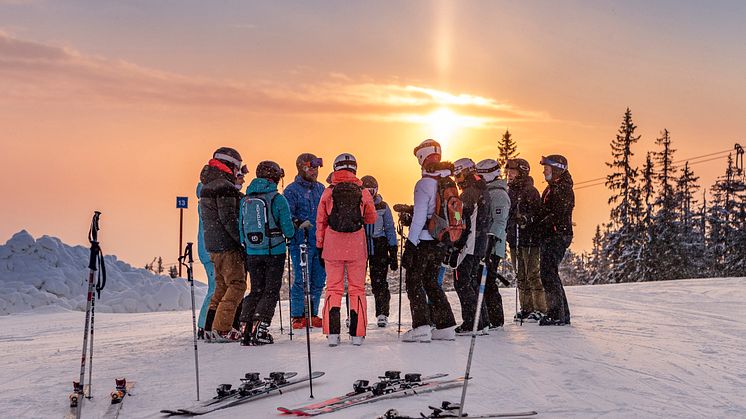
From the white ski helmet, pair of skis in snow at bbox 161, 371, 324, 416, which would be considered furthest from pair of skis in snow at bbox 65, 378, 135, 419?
the white ski helmet

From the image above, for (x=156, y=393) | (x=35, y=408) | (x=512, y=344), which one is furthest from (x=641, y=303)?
(x=35, y=408)

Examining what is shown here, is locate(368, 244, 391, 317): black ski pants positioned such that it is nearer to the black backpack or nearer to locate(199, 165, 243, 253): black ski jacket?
the black backpack

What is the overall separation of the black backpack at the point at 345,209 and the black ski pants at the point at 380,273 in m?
2.03

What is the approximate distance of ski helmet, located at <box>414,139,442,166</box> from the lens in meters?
9.54

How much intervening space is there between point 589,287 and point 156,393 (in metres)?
16.7

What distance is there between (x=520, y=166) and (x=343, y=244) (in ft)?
12.3

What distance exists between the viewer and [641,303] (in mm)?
16141

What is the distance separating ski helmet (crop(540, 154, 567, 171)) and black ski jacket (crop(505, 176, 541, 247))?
738 millimetres

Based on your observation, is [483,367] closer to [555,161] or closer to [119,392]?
[119,392]

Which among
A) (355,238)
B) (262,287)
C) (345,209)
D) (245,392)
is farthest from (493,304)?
(245,392)

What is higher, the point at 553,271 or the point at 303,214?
the point at 303,214

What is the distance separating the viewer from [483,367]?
7.58 meters

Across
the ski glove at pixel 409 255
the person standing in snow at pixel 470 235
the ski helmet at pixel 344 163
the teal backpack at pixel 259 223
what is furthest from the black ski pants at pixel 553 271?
the teal backpack at pixel 259 223

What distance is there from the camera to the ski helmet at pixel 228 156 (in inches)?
387
